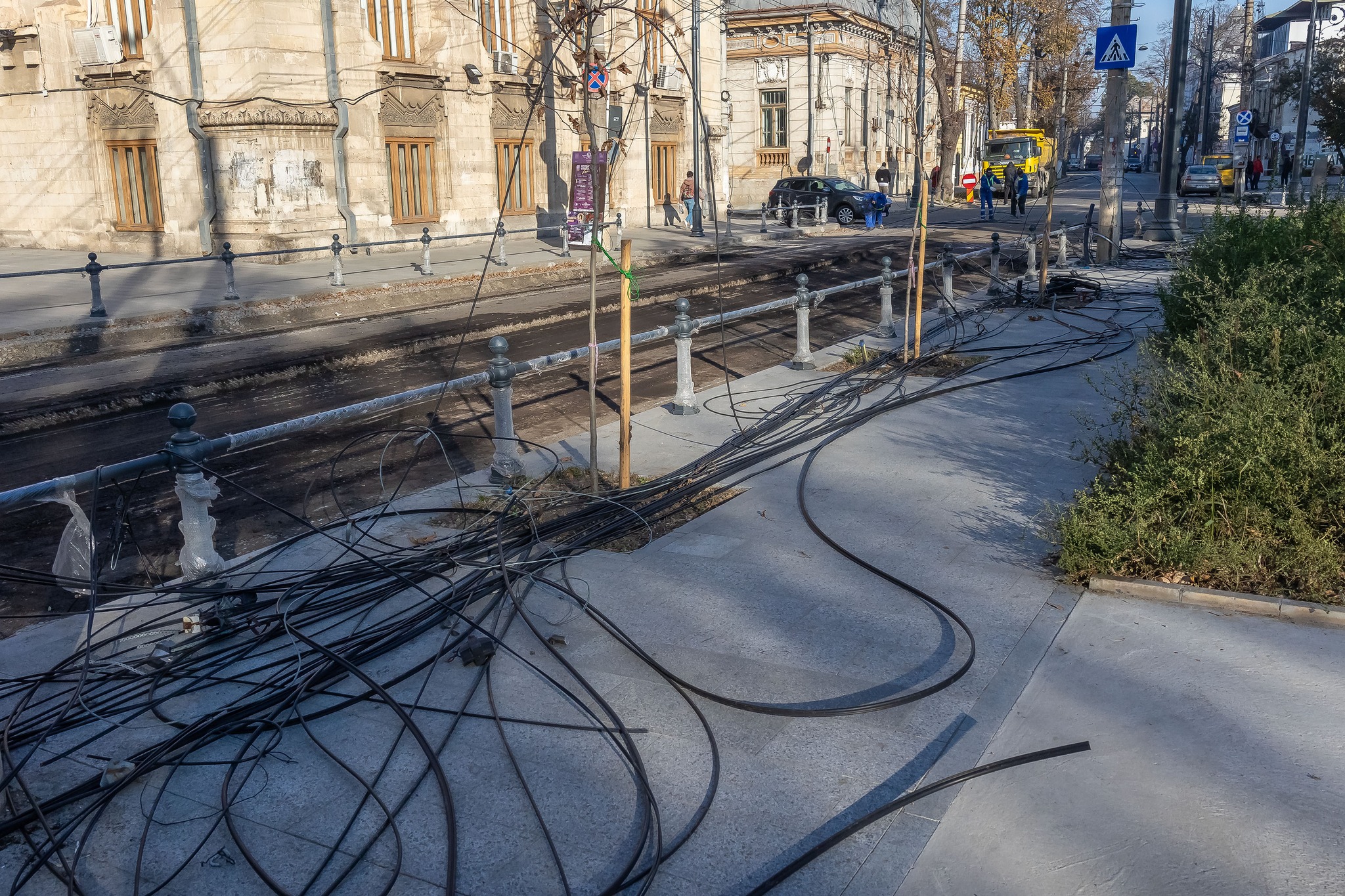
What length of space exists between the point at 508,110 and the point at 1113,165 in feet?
53.8

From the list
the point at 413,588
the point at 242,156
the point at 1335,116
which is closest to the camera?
the point at 413,588

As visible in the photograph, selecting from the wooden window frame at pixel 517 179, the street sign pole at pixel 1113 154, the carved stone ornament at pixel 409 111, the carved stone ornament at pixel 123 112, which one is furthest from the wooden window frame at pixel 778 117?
the carved stone ornament at pixel 123 112

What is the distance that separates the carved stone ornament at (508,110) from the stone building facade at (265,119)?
0.20ft

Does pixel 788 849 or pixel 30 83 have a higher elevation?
pixel 30 83

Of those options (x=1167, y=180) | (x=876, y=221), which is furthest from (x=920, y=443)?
(x=876, y=221)

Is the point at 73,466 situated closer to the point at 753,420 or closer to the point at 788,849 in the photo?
the point at 753,420

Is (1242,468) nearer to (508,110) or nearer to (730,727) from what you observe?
(730,727)

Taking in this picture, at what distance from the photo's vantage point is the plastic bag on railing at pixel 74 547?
216 inches

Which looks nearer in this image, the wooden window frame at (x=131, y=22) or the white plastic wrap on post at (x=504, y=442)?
the white plastic wrap on post at (x=504, y=442)

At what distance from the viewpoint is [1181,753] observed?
160 inches

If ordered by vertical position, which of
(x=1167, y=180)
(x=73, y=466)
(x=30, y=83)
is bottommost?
(x=73, y=466)

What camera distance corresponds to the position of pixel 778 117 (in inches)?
2137

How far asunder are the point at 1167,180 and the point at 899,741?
24164mm

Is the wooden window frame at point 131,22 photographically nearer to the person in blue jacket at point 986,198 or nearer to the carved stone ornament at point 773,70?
the person in blue jacket at point 986,198
